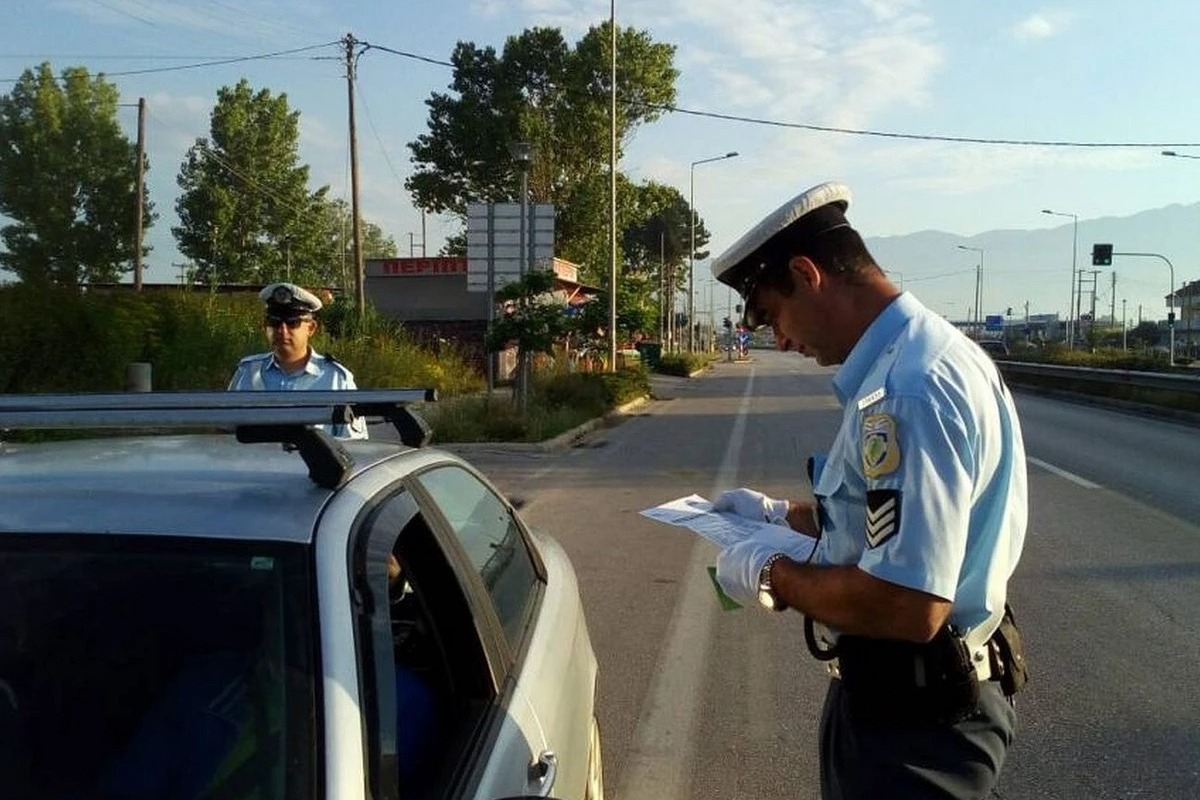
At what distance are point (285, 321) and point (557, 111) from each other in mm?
41668

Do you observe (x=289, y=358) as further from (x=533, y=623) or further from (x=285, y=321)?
(x=533, y=623)

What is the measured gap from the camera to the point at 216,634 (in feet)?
5.94

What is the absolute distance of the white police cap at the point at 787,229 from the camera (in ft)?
6.47

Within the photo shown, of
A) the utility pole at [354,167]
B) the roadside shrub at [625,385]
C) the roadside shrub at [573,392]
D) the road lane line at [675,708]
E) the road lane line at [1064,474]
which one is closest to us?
the road lane line at [675,708]

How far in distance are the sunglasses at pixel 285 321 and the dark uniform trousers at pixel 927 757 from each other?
3.77 meters

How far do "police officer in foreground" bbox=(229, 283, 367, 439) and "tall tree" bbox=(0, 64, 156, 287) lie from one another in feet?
136

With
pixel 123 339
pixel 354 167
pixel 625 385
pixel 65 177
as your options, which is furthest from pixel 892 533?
pixel 65 177

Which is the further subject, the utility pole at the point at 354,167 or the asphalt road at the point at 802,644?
the utility pole at the point at 354,167

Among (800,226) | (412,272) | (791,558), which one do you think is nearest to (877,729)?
(791,558)

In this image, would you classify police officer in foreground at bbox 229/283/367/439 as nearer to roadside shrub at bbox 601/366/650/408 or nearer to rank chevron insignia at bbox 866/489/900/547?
rank chevron insignia at bbox 866/489/900/547

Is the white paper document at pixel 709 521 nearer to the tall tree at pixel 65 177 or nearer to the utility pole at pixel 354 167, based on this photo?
the utility pole at pixel 354 167

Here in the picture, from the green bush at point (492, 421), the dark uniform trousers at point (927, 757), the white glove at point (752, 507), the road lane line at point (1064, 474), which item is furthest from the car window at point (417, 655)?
the green bush at point (492, 421)

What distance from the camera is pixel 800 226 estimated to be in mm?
1975

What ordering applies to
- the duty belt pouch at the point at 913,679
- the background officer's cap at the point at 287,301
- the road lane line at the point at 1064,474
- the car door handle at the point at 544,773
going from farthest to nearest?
1. the road lane line at the point at 1064,474
2. the background officer's cap at the point at 287,301
3. the car door handle at the point at 544,773
4. the duty belt pouch at the point at 913,679
